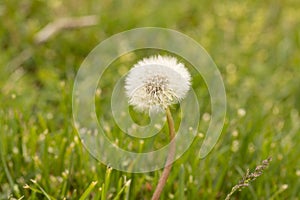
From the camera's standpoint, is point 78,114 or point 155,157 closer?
point 155,157

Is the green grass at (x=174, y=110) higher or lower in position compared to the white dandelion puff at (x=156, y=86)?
higher

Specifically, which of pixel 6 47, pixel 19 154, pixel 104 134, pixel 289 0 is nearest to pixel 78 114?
pixel 104 134

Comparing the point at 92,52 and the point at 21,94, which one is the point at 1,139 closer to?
the point at 21,94

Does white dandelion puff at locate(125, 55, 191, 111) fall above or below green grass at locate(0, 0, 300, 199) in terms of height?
below

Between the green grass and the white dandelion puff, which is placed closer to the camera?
the white dandelion puff

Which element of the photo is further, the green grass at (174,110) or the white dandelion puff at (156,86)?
the green grass at (174,110)
